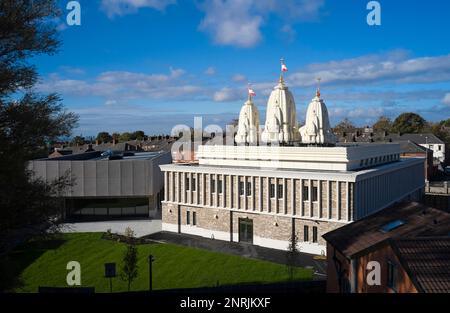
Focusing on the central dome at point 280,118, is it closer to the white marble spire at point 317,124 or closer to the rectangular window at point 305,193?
the white marble spire at point 317,124

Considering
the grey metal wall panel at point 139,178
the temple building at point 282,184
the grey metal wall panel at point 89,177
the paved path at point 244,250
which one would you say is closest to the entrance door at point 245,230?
the temple building at point 282,184

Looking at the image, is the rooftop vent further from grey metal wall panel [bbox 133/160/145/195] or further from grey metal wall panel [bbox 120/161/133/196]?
grey metal wall panel [bbox 120/161/133/196]

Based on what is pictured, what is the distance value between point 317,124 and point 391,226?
23833 mm

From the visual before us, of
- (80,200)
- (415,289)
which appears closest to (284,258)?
(415,289)

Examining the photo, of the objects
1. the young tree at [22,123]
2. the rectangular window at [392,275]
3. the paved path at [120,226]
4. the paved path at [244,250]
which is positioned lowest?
the paved path at [244,250]

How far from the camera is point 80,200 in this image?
4853cm

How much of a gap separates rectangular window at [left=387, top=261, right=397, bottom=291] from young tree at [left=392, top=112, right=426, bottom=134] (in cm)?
10557

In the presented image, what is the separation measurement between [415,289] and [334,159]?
24.0 meters

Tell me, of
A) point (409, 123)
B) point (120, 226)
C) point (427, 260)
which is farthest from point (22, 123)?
point (409, 123)

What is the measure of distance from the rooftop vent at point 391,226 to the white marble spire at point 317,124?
22.4m

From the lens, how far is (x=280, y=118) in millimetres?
43062

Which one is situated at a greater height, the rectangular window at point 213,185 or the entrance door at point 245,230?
the rectangular window at point 213,185

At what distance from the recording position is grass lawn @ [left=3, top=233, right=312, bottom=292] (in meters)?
26.2

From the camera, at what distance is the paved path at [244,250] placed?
1185 inches
